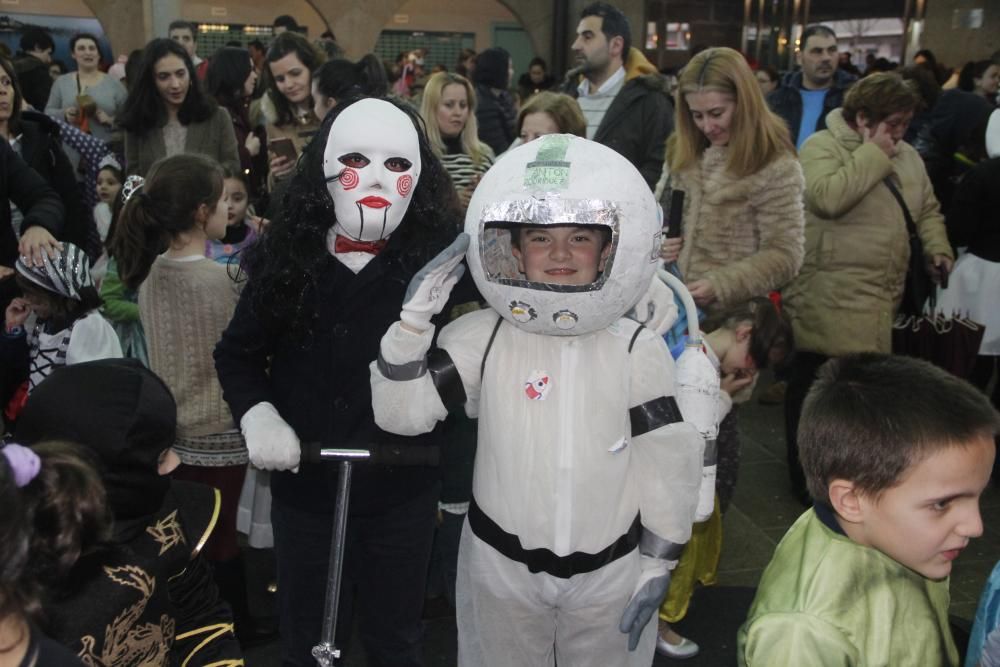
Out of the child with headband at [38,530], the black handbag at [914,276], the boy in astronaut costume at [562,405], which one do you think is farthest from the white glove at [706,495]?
the black handbag at [914,276]

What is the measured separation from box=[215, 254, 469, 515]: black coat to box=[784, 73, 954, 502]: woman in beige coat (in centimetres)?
214

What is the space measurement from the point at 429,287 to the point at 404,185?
0.38 m

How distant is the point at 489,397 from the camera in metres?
2.03

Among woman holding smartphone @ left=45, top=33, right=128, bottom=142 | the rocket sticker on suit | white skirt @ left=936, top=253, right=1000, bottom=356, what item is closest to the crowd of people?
the rocket sticker on suit

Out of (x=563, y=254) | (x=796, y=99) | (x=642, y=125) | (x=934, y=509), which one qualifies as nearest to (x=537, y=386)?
(x=563, y=254)

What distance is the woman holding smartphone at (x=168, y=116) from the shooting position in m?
4.41

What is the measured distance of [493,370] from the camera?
2023mm

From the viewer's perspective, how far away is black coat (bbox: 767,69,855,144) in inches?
213

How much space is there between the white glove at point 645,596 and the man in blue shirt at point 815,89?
13.2ft

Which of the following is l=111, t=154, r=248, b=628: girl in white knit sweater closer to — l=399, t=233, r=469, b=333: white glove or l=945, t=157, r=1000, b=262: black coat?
l=399, t=233, r=469, b=333: white glove

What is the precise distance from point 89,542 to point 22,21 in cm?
1366

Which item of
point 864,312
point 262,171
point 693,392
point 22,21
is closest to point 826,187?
point 864,312

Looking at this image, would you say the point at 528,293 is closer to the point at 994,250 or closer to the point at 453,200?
the point at 453,200

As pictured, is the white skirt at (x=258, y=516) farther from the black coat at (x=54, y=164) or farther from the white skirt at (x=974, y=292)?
the white skirt at (x=974, y=292)
